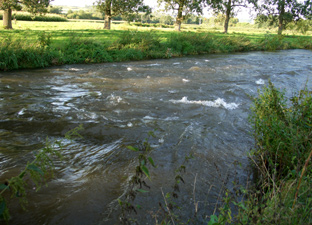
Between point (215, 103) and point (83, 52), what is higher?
point (83, 52)

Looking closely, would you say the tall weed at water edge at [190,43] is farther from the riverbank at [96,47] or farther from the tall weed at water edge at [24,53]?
the tall weed at water edge at [24,53]

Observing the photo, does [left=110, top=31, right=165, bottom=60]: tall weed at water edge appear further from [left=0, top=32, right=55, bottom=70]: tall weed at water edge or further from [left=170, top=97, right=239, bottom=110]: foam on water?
[left=170, top=97, right=239, bottom=110]: foam on water

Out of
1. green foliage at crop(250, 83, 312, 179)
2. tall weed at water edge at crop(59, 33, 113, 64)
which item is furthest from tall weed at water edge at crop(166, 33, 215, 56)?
green foliage at crop(250, 83, 312, 179)

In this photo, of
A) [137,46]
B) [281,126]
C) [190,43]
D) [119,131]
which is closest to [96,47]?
[137,46]

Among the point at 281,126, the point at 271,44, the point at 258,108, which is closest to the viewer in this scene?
the point at 281,126

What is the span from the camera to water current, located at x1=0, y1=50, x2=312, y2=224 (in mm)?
4305

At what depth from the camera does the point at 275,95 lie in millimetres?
5035

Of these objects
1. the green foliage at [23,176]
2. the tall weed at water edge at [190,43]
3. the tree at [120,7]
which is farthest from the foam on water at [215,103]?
the tree at [120,7]

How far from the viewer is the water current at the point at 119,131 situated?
4305 millimetres

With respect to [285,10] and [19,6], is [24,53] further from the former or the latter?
[285,10]

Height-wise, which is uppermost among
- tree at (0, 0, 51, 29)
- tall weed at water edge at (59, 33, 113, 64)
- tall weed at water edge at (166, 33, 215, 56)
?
tree at (0, 0, 51, 29)

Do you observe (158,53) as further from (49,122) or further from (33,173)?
(33,173)

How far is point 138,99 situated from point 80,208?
612 centimetres

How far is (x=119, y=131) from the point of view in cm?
705
